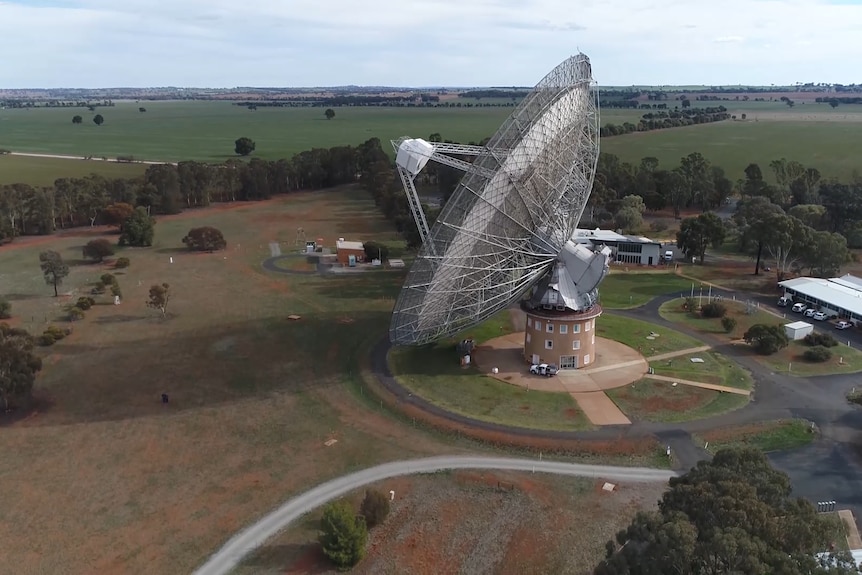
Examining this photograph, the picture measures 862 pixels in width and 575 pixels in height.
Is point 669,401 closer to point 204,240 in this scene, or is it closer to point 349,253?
point 349,253

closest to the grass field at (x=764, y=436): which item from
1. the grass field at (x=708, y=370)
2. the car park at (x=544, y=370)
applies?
the grass field at (x=708, y=370)

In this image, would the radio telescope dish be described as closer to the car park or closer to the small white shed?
the car park

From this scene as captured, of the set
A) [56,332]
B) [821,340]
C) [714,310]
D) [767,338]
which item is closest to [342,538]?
[767,338]

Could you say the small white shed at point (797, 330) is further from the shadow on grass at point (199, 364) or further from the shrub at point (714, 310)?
the shadow on grass at point (199, 364)

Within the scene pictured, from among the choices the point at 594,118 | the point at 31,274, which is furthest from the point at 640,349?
the point at 31,274

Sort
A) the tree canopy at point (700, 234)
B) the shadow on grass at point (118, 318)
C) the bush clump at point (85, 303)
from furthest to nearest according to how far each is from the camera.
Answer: the tree canopy at point (700, 234), the bush clump at point (85, 303), the shadow on grass at point (118, 318)

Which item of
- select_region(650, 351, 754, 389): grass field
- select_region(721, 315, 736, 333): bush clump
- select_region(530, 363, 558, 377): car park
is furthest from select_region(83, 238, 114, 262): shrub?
select_region(721, 315, 736, 333): bush clump

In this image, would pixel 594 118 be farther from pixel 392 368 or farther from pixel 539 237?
pixel 392 368
